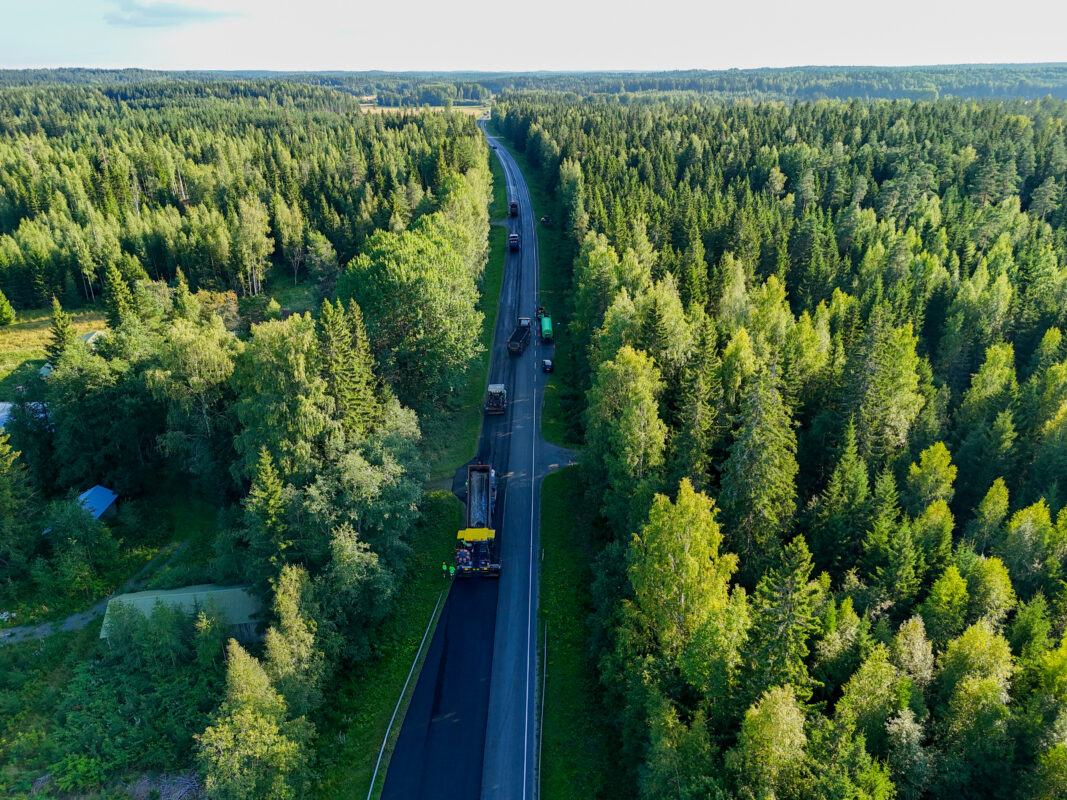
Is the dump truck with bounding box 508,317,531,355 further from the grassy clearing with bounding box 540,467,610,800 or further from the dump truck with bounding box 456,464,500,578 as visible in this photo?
the dump truck with bounding box 456,464,500,578

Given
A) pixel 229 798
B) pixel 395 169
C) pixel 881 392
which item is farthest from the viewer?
pixel 395 169

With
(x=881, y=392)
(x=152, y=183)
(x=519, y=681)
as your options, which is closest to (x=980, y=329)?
(x=881, y=392)

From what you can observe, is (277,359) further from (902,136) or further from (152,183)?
(902,136)

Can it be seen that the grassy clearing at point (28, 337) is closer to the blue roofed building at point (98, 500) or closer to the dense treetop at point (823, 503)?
the blue roofed building at point (98, 500)

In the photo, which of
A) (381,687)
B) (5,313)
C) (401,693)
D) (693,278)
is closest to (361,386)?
(381,687)

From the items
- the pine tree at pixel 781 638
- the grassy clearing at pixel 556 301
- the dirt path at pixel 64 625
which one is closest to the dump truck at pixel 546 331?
the grassy clearing at pixel 556 301

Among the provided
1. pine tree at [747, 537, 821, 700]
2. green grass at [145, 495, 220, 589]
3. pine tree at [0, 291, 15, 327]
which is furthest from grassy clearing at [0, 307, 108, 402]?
pine tree at [747, 537, 821, 700]
